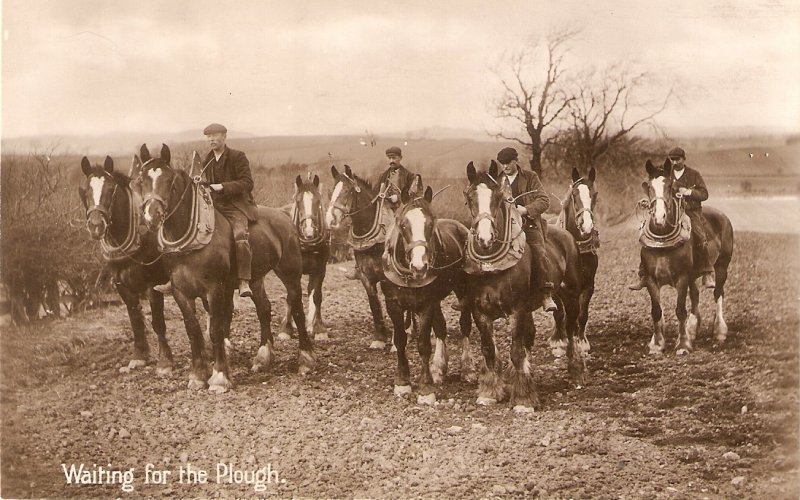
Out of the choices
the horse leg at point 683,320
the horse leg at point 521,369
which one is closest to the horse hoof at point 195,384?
the horse leg at point 521,369

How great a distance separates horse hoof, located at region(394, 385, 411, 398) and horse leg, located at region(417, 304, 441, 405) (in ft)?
0.26

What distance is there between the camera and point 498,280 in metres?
6.08

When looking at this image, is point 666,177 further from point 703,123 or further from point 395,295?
point 395,295

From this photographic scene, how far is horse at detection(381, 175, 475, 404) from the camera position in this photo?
590 centimetres

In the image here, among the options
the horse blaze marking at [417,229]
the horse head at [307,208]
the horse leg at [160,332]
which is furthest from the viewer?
the horse head at [307,208]

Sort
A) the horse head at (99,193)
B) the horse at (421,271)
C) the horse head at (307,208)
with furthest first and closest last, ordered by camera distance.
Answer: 1. the horse head at (307,208)
2. the horse head at (99,193)
3. the horse at (421,271)

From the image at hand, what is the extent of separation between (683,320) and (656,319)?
25 centimetres

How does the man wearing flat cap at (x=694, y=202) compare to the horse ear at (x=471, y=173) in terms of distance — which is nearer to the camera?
the horse ear at (x=471, y=173)

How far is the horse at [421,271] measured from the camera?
19.4 feet

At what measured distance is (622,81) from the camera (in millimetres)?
6621

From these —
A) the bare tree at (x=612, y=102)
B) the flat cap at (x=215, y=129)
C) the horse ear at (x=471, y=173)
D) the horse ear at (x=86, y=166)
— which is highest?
the bare tree at (x=612, y=102)

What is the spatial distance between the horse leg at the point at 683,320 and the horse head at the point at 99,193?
4.79 m

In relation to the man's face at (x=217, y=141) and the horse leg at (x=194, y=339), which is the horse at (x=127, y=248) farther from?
the man's face at (x=217, y=141)

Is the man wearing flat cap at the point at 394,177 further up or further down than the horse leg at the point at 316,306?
further up
